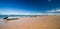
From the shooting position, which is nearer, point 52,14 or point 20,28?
point 20,28

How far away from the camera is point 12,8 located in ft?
3.17

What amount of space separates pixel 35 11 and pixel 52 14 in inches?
6.9

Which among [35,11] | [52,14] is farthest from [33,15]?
[52,14]

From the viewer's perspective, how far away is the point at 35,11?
0.99 m

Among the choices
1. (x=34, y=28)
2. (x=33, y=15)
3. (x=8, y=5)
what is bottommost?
(x=34, y=28)

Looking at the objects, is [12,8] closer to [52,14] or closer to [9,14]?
[9,14]

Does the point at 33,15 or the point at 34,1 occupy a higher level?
the point at 34,1

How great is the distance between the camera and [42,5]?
39.3 inches

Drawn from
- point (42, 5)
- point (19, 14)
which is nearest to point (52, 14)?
point (42, 5)

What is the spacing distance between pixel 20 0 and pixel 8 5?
0.41ft

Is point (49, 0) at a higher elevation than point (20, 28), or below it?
higher

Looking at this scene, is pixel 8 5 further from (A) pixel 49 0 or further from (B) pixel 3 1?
(A) pixel 49 0

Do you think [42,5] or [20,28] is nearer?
[20,28]

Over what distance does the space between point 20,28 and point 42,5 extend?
1.44ft
